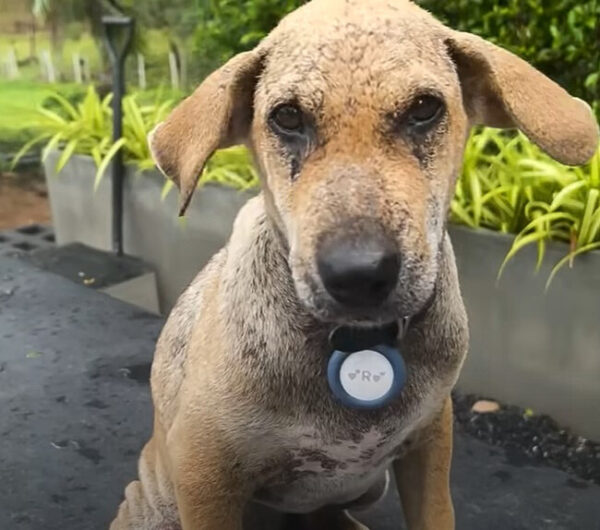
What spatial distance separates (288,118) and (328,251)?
0.72ft

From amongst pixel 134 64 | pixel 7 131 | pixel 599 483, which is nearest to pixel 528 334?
pixel 599 483

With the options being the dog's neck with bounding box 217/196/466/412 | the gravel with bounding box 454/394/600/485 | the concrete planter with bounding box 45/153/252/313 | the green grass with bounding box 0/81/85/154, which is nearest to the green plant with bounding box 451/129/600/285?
the gravel with bounding box 454/394/600/485

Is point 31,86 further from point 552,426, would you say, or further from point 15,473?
point 552,426

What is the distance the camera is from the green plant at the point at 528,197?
268 cm

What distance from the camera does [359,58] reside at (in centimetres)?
125

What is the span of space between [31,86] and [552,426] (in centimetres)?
296

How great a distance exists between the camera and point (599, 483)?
2475 millimetres

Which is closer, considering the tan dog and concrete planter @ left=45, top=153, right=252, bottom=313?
the tan dog

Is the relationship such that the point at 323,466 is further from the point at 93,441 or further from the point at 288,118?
the point at 93,441

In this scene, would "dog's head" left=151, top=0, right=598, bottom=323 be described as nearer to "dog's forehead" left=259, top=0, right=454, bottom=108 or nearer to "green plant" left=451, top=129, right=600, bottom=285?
"dog's forehead" left=259, top=0, right=454, bottom=108

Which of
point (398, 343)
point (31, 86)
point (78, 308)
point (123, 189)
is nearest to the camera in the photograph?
point (398, 343)

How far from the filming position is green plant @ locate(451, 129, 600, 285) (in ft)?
8.78

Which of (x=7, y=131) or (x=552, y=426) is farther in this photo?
(x=7, y=131)

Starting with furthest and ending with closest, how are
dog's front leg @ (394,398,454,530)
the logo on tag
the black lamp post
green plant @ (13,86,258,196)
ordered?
the black lamp post < green plant @ (13,86,258,196) < dog's front leg @ (394,398,454,530) < the logo on tag
